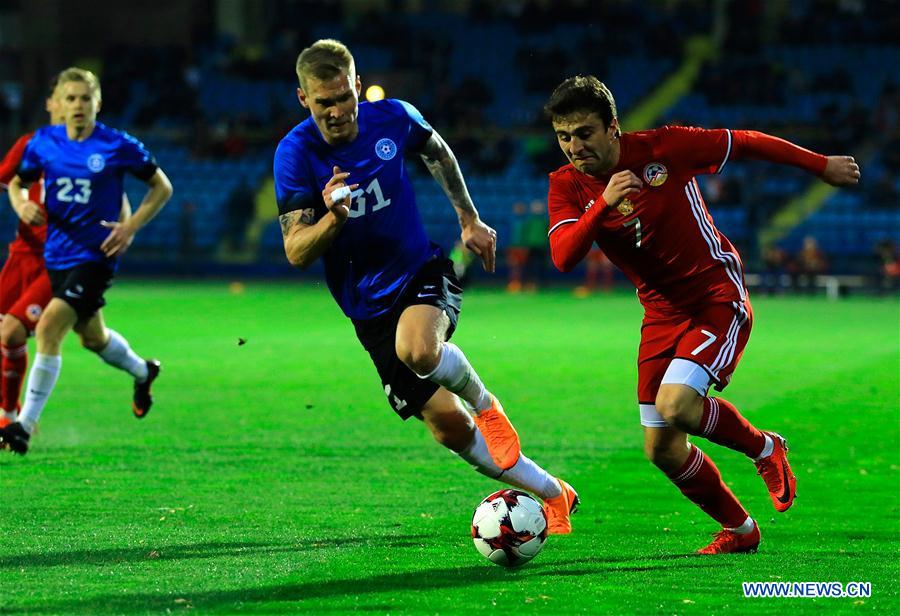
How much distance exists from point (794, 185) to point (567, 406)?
77.5ft

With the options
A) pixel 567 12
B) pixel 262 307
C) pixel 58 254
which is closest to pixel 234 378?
pixel 58 254

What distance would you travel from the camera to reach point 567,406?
1219 cm

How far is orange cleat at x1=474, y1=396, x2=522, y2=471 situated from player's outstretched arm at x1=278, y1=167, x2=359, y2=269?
1.08 m

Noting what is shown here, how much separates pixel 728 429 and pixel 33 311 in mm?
5335

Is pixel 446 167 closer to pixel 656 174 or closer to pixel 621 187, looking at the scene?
pixel 656 174

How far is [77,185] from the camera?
958 cm

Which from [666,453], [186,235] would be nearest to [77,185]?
[666,453]

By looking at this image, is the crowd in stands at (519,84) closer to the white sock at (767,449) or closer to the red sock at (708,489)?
the white sock at (767,449)

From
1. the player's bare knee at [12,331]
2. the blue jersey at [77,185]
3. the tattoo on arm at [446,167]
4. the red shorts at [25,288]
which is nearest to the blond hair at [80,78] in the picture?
the blue jersey at [77,185]

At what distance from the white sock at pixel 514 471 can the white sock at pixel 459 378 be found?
16cm

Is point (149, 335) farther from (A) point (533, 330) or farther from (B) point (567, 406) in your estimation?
(B) point (567, 406)

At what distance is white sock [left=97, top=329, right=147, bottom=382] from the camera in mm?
10242

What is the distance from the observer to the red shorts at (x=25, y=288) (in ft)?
32.1

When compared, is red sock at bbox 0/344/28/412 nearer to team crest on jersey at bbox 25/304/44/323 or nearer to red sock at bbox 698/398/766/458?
team crest on jersey at bbox 25/304/44/323
